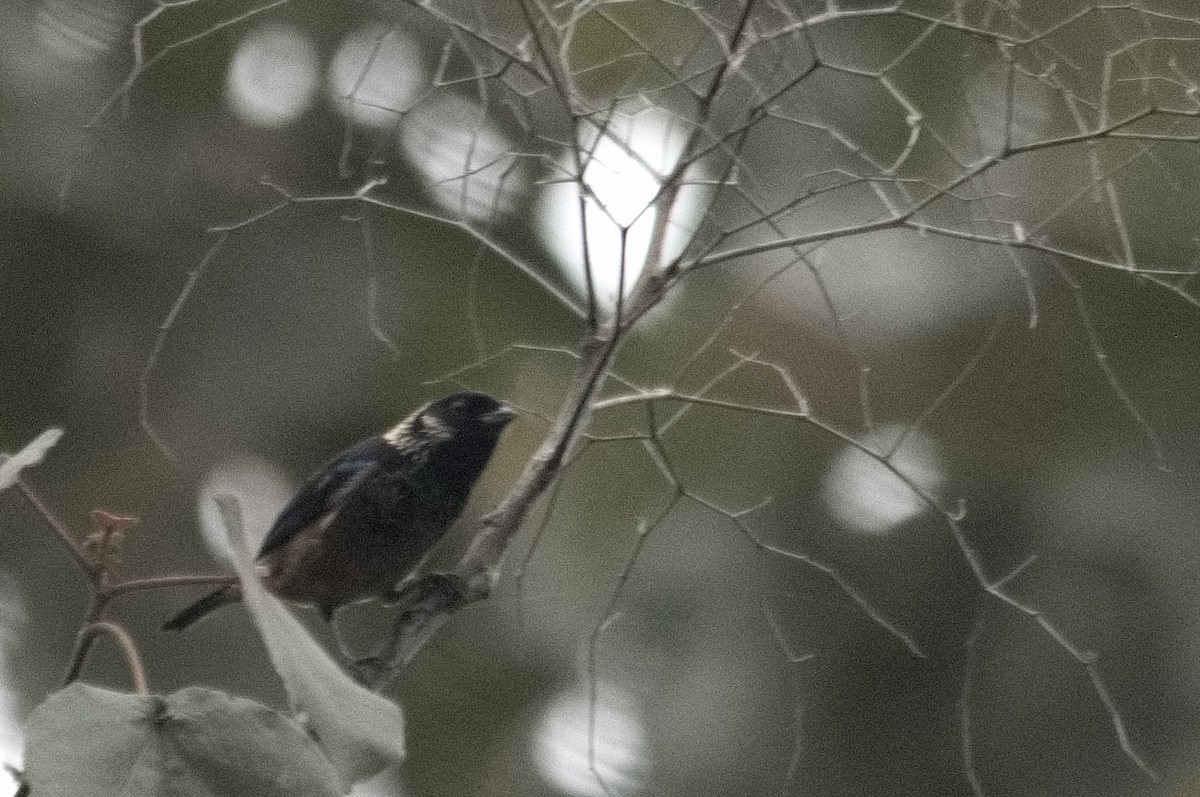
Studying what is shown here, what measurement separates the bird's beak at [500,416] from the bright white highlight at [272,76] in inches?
18.6

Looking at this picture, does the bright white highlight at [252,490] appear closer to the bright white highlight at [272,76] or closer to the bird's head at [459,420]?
the bird's head at [459,420]

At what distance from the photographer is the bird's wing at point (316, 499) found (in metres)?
2.14

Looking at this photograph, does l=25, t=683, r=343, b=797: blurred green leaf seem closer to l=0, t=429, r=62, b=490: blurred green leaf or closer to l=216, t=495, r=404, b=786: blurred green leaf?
l=216, t=495, r=404, b=786: blurred green leaf

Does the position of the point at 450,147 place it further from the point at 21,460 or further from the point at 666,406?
the point at 21,460

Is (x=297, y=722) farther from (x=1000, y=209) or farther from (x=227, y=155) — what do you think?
(x=227, y=155)

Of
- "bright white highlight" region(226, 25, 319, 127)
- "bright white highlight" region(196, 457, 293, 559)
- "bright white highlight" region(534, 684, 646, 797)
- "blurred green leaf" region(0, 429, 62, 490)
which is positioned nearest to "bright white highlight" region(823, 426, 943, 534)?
"bright white highlight" region(534, 684, 646, 797)

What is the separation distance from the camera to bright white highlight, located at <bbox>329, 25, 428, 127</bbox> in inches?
67.2

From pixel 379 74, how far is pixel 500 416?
0.52m

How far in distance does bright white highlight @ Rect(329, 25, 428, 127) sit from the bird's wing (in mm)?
487

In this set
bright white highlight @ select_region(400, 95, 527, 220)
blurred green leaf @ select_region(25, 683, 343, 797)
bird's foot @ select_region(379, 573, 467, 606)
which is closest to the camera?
blurred green leaf @ select_region(25, 683, 343, 797)

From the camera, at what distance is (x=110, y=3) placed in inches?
82.4

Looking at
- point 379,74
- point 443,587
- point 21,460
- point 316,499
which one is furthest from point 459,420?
point 21,460

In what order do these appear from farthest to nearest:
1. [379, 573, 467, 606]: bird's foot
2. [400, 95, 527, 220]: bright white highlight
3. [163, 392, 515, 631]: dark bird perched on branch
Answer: [163, 392, 515, 631]: dark bird perched on branch, [400, 95, 527, 220]: bright white highlight, [379, 573, 467, 606]: bird's foot

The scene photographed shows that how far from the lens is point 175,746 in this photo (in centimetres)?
90
